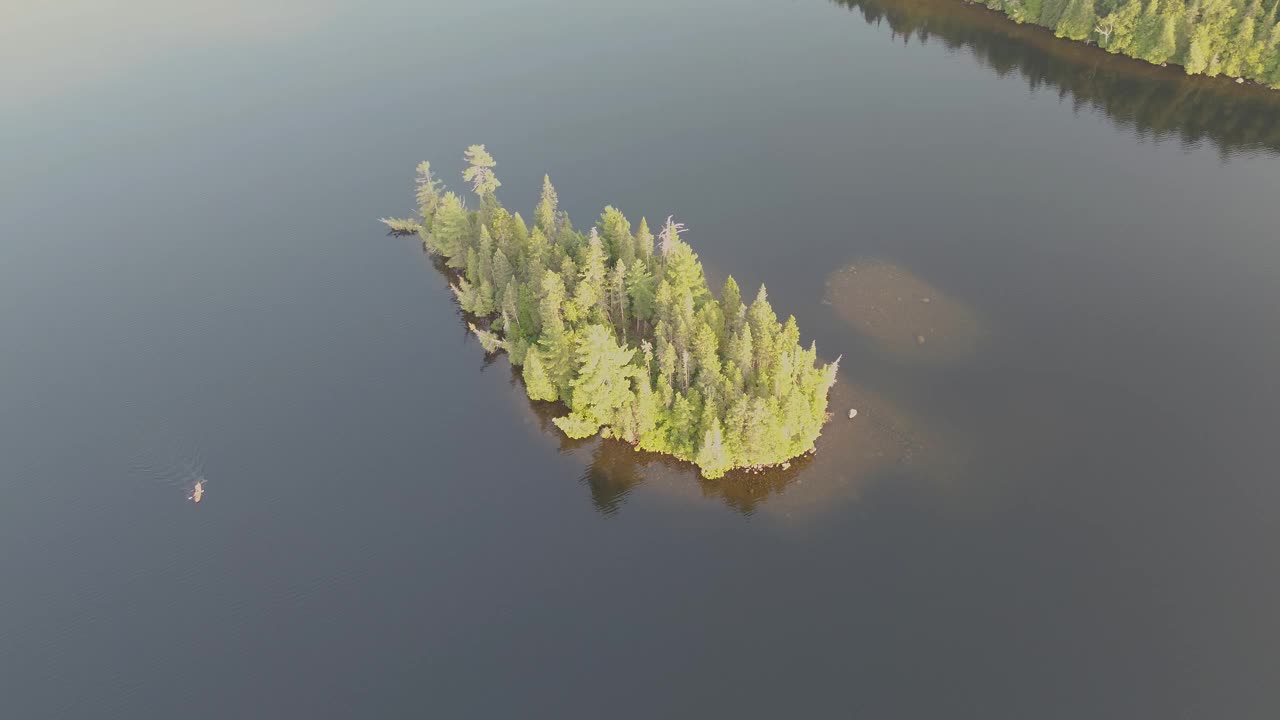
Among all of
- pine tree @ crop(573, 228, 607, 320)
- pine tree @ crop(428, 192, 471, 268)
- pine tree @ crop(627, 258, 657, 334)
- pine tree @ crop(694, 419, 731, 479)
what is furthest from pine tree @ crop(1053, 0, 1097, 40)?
pine tree @ crop(694, 419, 731, 479)

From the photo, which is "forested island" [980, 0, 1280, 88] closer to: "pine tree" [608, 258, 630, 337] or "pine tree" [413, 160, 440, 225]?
"pine tree" [608, 258, 630, 337]

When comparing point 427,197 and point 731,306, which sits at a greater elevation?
point 731,306

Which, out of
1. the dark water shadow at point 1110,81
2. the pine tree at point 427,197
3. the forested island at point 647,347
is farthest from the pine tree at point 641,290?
the dark water shadow at point 1110,81

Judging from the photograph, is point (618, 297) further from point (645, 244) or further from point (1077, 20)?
point (1077, 20)

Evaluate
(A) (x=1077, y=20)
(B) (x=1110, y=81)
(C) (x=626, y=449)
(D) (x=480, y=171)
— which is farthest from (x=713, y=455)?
(A) (x=1077, y=20)

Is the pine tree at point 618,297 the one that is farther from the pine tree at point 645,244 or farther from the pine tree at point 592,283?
the pine tree at point 645,244

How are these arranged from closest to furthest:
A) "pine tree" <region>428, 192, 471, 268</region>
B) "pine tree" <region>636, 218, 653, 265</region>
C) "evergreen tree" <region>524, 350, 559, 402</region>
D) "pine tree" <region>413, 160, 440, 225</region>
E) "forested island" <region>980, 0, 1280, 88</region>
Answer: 1. "evergreen tree" <region>524, 350, 559, 402</region>
2. "pine tree" <region>636, 218, 653, 265</region>
3. "pine tree" <region>428, 192, 471, 268</region>
4. "pine tree" <region>413, 160, 440, 225</region>
5. "forested island" <region>980, 0, 1280, 88</region>

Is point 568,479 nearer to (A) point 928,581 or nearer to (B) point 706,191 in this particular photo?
(A) point 928,581
